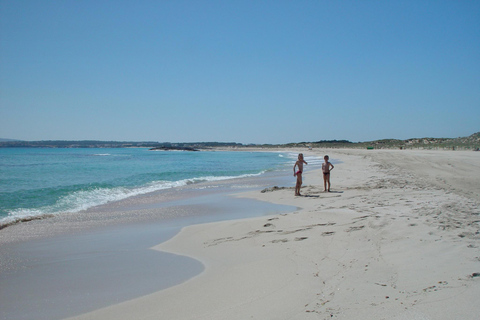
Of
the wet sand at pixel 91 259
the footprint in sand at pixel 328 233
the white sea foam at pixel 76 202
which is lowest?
the white sea foam at pixel 76 202

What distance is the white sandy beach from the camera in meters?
3.38

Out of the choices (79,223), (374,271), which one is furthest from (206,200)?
(374,271)

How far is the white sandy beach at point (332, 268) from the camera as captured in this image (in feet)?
11.1

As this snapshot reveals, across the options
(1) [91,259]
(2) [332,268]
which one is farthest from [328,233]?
(1) [91,259]

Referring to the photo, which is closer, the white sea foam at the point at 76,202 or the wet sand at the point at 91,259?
Result: the wet sand at the point at 91,259

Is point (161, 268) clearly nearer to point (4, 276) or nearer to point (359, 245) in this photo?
point (4, 276)

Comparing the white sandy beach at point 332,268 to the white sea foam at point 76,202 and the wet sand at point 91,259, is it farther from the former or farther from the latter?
the white sea foam at point 76,202

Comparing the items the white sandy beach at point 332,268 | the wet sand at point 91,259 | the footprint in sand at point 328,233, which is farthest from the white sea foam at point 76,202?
the footprint in sand at point 328,233

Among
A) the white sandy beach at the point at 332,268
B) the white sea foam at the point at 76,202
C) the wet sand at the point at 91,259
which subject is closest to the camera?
the white sandy beach at the point at 332,268

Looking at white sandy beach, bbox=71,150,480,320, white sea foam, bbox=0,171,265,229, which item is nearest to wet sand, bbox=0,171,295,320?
white sandy beach, bbox=71,150,480,320

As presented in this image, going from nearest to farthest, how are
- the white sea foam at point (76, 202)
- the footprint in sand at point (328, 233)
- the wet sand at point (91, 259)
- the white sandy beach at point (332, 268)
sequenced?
the white sandy beach at point (332, 268)
the wet sand at point (91, 259)
the footprint in sand at point (328, 233)
the white sea foam at point (76, 202)

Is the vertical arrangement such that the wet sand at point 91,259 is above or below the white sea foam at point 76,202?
above

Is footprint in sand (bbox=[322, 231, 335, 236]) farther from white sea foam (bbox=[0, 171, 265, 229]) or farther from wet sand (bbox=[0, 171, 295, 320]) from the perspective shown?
white sea foam (bbox=[0, 171, 265, 229])

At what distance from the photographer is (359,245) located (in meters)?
5.50
